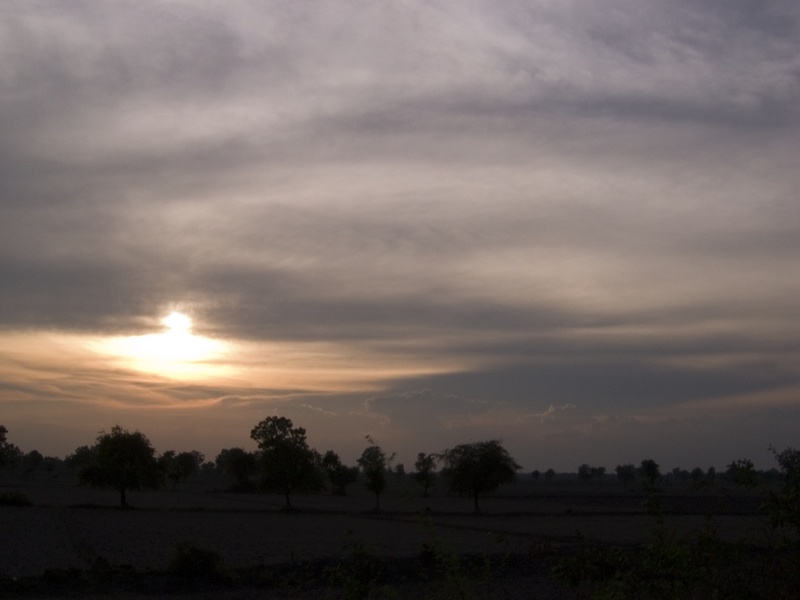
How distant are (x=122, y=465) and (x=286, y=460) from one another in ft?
52.6

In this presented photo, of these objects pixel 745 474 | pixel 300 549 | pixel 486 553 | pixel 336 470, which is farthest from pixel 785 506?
pixel 336 470

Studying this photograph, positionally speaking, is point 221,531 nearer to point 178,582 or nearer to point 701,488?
point 178,582

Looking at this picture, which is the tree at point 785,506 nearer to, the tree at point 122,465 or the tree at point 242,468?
the tree at point 122,465

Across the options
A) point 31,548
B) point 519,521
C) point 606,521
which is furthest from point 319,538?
point 606,521

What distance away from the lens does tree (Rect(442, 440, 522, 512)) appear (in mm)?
79812

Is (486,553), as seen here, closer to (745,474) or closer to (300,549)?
(745,474)

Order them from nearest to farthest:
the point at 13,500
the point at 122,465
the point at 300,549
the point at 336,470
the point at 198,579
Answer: the point at 198,579
the point at 300,549
the point at 13,500
the point at 122,465
the point at 336,470

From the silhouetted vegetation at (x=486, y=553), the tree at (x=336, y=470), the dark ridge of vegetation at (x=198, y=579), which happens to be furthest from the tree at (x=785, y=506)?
the tree at (x=336, y=470)

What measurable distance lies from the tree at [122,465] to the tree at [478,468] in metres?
29.6

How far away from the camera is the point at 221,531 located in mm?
50500

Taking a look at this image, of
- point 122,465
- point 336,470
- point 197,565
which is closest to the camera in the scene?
point 197,565

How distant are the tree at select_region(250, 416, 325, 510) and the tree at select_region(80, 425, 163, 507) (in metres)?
10.7

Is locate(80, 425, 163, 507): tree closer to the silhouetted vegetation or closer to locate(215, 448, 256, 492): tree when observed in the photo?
the silhouetted vegetation

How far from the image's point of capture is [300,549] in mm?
39938
